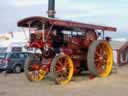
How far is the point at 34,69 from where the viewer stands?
848 inches

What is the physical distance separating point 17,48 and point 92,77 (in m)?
18.9

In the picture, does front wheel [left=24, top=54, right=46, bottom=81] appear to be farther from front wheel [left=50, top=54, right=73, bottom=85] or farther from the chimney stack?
the chimney stack

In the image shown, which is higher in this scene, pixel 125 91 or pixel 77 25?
pixel 77 25

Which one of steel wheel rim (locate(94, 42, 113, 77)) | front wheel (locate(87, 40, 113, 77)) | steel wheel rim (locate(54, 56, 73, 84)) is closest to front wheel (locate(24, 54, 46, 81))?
steel wheel rim (locate(54, 56, 73, 84))

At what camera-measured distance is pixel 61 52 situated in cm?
2081

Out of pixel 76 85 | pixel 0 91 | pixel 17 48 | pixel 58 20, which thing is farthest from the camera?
pixel 17 48

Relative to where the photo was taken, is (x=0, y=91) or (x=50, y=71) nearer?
(x=0, y=91)

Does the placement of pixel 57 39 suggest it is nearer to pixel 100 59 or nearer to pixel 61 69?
pixel 61 69

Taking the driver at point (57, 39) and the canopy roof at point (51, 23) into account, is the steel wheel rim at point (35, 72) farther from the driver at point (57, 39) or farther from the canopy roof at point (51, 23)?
the canopy roof at point (51, 23)

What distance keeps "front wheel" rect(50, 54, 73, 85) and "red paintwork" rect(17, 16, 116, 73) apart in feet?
2.50

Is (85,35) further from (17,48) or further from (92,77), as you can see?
(17,48)

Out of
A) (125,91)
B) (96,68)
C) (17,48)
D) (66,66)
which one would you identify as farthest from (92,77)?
(17,48)

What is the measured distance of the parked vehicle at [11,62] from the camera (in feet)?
95.9

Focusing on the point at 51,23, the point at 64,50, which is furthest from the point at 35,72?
the point at 51,23
